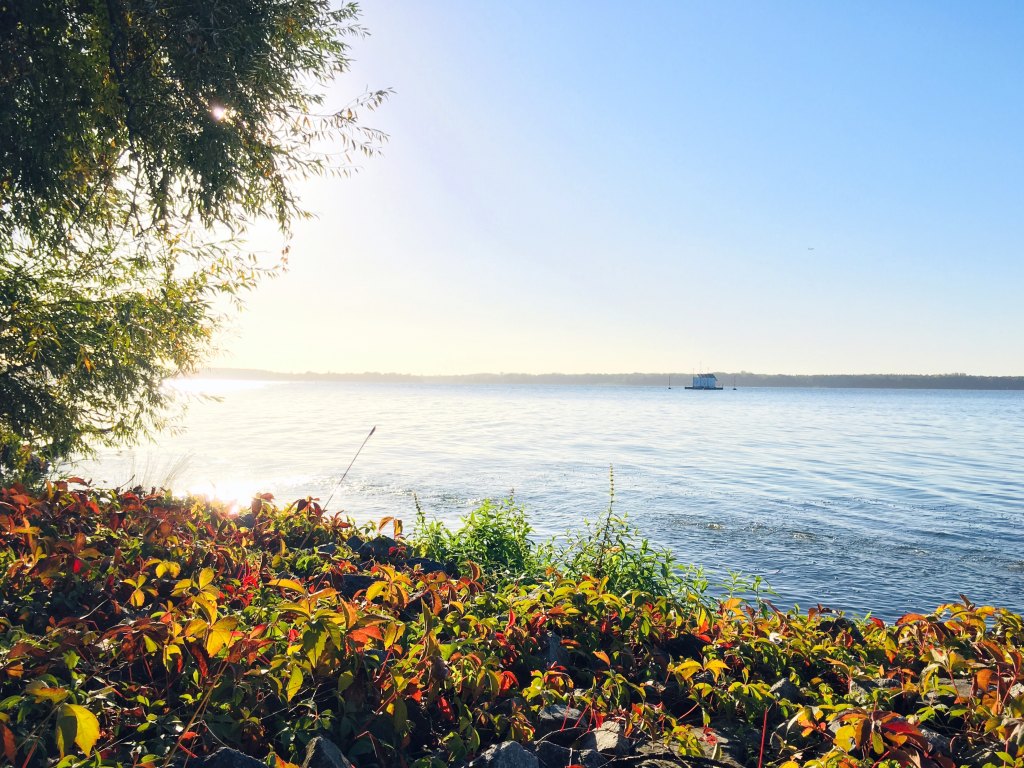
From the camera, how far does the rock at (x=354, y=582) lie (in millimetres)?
5117

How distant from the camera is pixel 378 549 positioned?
7.00 meters

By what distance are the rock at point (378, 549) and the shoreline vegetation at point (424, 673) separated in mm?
947

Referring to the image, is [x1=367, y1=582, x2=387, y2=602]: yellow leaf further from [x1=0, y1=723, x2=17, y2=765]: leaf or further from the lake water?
the lake water

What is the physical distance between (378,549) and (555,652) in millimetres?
3198

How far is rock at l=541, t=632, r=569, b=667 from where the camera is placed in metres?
4.25

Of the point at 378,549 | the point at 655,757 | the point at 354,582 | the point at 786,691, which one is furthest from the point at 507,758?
the point at 378,549

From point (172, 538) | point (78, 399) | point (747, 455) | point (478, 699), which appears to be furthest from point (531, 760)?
point (747, 455)

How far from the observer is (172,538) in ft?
17.4

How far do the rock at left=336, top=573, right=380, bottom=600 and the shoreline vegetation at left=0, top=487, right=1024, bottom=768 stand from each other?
4 centimetres

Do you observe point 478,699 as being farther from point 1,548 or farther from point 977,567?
point 977,567

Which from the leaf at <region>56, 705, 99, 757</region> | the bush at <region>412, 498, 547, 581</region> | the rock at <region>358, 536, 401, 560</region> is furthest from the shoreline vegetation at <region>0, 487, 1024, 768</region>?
the bush at <region>412, 498, 547, 581</region>

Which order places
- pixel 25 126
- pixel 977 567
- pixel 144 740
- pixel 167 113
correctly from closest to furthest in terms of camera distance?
1. pixel 144 740
2. pixel 25 126
3. pixel 167 113
4. pixel 977 567

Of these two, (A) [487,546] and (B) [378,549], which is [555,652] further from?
(A) [487,546]

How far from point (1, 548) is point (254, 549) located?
6.51ft
